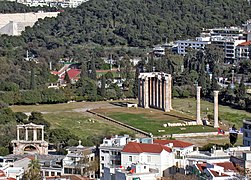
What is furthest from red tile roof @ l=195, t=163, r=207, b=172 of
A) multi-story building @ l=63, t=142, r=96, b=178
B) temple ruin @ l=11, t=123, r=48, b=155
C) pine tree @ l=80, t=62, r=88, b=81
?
pine tree @ l=80, t=62, r=88, b=81

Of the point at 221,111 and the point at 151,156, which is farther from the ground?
the point at 151,156

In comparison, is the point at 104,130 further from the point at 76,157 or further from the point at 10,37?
the point at 10,37

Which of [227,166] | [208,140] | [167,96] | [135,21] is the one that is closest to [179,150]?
[227,166]

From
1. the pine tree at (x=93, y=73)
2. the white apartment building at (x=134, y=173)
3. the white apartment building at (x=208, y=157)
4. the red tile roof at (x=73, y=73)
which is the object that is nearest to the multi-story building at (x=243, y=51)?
the pine tree at (x=93, y=73)

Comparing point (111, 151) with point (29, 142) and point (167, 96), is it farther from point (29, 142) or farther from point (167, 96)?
point (167, 96)

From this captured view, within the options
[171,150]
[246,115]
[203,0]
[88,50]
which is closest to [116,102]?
[246,115]

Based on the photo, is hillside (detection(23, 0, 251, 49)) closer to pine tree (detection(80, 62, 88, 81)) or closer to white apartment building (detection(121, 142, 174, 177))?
pine tree (detection(80, 62, 88, 81))

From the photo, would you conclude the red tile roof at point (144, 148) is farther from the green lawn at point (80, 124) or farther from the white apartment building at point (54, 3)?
the white apartment building at point (54, 3)
